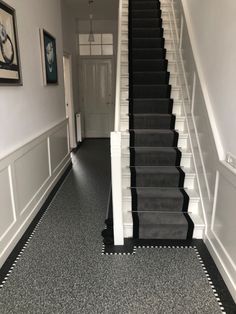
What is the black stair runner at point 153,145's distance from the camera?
2.52m

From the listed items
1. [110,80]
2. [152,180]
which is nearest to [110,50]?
[110,80]

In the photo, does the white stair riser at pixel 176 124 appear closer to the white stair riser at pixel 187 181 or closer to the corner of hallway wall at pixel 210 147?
the corner of hallway wall at pixel 210 147

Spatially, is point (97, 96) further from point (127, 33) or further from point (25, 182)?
point (25, 182)

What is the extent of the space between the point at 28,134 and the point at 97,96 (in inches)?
174

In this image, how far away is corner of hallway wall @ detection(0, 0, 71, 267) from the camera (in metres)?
2.29

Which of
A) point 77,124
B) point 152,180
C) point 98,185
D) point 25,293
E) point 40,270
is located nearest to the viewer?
point 25,293

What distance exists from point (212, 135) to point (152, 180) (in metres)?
0.87

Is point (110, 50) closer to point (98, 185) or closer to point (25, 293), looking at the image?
point (98, 185)

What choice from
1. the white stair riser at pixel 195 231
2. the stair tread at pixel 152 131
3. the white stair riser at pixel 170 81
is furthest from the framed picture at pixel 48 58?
the white stair riser at pixel 195 231

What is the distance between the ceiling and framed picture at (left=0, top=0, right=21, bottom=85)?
133 inches

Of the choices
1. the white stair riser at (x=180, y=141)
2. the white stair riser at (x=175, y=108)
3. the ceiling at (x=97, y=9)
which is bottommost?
the white stair riser at (x=180, y=141)

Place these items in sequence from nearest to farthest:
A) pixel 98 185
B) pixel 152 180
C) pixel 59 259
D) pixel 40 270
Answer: pixel 40 270 < pixel 59 259 < pixel 152 180 < pixel 98 185

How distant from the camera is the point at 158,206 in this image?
2691 mm

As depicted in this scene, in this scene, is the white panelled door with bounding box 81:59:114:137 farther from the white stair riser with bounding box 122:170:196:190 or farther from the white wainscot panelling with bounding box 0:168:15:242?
the white wainscot panelling with bounding box 0:168:15:242
